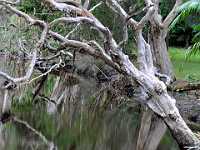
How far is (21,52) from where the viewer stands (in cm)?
1369

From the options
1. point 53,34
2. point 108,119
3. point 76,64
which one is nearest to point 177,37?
point 108,119

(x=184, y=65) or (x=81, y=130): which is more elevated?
(x=184, y=65)

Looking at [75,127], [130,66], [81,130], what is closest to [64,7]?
[130,66]

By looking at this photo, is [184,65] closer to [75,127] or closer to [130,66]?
[75,127]

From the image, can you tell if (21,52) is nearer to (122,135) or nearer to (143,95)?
(143,95)

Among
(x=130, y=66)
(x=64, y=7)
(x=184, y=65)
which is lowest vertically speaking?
(x=184, y=65)

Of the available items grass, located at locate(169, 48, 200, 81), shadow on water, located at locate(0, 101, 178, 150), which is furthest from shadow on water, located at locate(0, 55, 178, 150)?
grass, located at locate(169, 48, 200, 81)

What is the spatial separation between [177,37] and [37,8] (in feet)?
70.1

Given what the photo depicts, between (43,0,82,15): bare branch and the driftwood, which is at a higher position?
(43,0,82,15): bare branch

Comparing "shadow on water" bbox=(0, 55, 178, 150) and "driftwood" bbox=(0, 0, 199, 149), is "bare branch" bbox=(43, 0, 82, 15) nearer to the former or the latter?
"driftwood" bbox=(0, 0, 199, 149)

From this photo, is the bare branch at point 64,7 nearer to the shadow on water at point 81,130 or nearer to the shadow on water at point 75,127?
the shadow on water at point 75,127

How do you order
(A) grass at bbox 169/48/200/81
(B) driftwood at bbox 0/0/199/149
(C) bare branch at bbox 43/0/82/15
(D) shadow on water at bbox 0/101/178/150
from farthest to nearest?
1. (A) grass at bbox 169/48/200/81
2. (D) shadow on water at bbox 0/101/178/150
3. (C) bare branch at bbox 43/0/82/15
4. (B) driftwood at bbox 0/0/199/149

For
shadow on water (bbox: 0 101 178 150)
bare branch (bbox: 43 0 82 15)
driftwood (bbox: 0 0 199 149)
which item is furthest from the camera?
shadow on water (bbox: 0 101 178 150)

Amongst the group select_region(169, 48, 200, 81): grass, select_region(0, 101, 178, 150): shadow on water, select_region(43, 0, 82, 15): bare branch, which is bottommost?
select_region(0, 101, 178, 150): shadow on water
